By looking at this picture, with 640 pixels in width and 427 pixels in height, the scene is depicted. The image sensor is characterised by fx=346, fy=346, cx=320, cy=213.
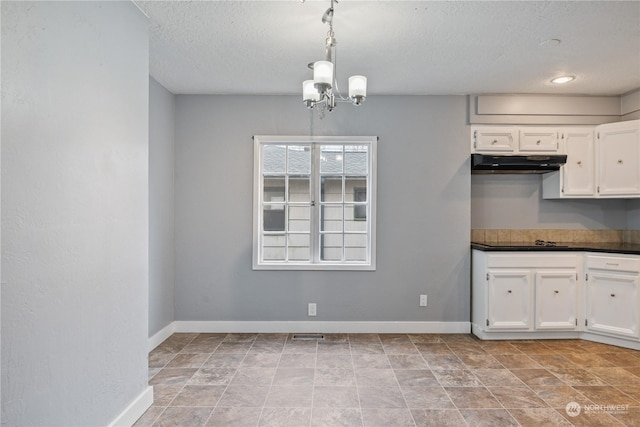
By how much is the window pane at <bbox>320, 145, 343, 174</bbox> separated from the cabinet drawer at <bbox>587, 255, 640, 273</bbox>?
2.67 metres

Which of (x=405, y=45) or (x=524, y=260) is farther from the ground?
(x=405, y=45)

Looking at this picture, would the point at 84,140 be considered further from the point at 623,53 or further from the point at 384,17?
the point at 623,53

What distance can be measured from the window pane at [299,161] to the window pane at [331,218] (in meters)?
0.47

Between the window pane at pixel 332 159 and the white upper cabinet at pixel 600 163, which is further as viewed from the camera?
the window pane at pixel 332 159

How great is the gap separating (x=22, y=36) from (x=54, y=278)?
3.19 feet

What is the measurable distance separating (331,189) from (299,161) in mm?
468

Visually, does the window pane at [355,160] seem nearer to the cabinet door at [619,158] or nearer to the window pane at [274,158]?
the window pane at [274,158]

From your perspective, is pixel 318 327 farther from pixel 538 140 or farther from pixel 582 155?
pixel 582 155

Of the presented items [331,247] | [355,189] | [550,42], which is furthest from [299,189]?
[550,42]

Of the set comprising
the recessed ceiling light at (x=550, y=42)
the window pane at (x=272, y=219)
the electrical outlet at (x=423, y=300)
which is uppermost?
the recessed ceiling light at (x=550, y=42)

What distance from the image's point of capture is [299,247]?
3.85m

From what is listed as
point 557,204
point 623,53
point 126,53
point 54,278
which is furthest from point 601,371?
point 126,53

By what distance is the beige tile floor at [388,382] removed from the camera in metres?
2.15

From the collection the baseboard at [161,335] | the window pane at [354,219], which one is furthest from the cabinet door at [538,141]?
the baseboard at [161,335]
